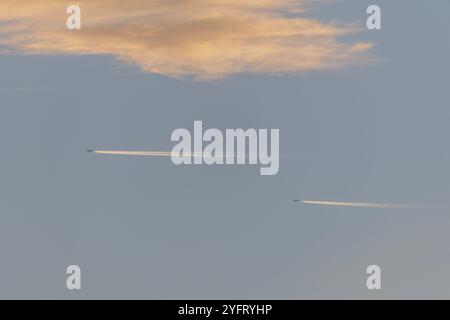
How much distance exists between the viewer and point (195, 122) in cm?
6125
